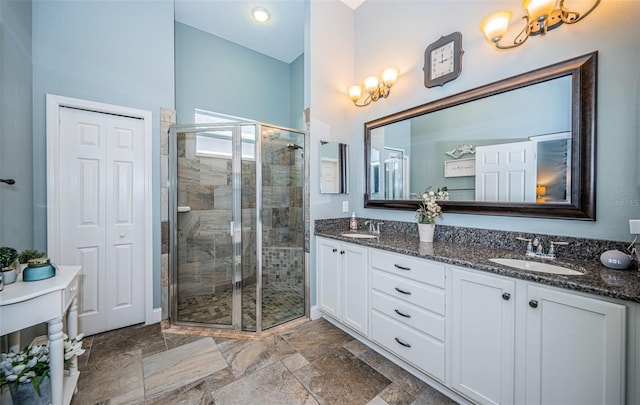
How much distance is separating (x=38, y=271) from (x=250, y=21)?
319 centimetres

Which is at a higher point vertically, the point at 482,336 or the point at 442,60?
the point at 442,60

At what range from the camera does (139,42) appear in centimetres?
228

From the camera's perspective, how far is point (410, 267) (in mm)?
1590

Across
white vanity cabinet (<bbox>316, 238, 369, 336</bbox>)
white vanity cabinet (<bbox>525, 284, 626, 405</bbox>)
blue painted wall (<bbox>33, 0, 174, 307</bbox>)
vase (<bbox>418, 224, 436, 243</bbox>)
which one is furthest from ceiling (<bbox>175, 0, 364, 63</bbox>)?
white vanity cabinet (<bbox>525, 284, 626, 405</bbox>)

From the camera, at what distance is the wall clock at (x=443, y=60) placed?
1.88 m

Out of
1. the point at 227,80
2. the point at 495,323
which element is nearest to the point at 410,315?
the point at 495,323

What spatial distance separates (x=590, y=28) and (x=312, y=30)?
6.91 ft

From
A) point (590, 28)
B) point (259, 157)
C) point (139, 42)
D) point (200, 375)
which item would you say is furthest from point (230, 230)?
point (590, 28)

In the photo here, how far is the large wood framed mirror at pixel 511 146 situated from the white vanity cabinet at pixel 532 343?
2.12 ft

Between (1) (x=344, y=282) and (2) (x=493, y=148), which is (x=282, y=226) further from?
(2) (x=493, y=148)

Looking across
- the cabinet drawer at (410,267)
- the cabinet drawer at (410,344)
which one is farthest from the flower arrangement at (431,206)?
the cabinet drawer at (410,344)

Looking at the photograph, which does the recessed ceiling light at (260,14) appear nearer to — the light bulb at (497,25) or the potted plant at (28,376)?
the light bulb at (497,25)

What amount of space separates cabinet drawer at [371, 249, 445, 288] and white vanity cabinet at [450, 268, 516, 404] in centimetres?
9

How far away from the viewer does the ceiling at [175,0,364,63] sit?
2725 millimetres
